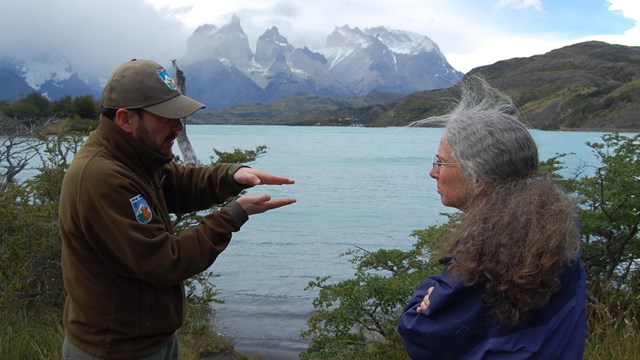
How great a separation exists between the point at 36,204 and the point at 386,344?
4.19 metres

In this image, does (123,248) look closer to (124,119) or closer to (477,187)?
(124,119)

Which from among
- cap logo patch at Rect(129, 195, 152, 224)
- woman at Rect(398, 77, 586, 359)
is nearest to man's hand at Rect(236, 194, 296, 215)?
cap logo patch at Rect(129, 195, 152, 224)

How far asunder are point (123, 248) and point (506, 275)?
1.43 metres

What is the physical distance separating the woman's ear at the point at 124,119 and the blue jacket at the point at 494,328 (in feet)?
4.72

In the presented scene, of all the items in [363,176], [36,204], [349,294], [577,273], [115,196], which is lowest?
[363,176]

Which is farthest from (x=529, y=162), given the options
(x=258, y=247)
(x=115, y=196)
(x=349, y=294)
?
(x=258, y=247)

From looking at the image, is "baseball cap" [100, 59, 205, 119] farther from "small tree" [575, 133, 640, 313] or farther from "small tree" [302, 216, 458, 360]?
"small tree" [575, 133, 640, 313]

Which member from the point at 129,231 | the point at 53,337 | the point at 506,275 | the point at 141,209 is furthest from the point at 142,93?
the point at 53,337

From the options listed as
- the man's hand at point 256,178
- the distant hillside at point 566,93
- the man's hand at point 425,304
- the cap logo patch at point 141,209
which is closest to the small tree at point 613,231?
the man's hand at point 256,178

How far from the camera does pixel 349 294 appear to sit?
18.7 feet

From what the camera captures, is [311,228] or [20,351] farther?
[311,228]

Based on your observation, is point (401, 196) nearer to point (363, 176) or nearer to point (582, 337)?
point (363, 176)

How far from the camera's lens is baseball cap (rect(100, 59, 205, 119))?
2.46 m

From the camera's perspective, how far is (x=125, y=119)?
8.21ft
